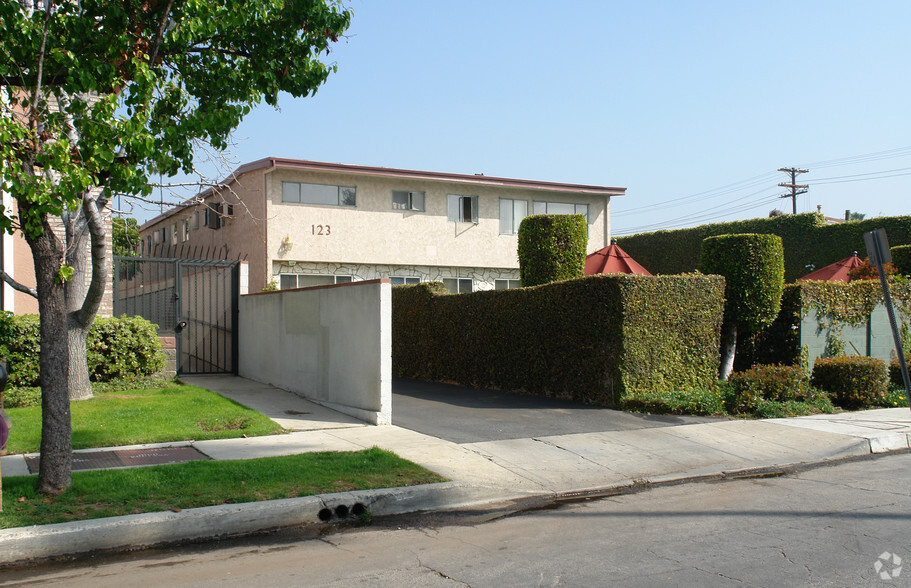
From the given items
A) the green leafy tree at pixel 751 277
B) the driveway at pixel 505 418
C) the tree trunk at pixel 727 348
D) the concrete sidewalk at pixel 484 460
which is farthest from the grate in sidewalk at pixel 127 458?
the tree trunk at pixel 727 348

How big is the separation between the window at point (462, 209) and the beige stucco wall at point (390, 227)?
7.3 inches

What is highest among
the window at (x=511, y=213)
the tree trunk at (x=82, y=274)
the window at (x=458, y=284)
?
the window at (x=511, y=213)

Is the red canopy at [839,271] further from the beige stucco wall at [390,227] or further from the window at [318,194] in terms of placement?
the window at [318,194]

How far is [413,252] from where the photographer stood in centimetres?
2703

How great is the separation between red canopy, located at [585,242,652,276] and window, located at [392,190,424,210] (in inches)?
308

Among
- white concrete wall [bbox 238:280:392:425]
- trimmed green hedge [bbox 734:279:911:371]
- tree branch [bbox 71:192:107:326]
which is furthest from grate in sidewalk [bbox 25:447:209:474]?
trimmed green hedge [bbox 734:279:911:371]

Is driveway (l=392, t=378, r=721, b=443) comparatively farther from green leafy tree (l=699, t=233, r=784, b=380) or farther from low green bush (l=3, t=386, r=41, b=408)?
low green bush (l=3, t=386, r=41, b=408)

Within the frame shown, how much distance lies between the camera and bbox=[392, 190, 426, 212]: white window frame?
26.7 meters

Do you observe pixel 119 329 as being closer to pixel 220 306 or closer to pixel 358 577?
pixel 220 306

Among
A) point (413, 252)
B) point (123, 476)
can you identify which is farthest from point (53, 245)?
point (413, 252)

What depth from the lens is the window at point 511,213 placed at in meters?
28.7

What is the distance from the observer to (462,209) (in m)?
28.0

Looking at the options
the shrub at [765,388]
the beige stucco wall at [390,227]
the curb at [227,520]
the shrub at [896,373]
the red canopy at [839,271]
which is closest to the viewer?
the curb at [227,520]

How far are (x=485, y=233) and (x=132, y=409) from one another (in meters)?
18.5
